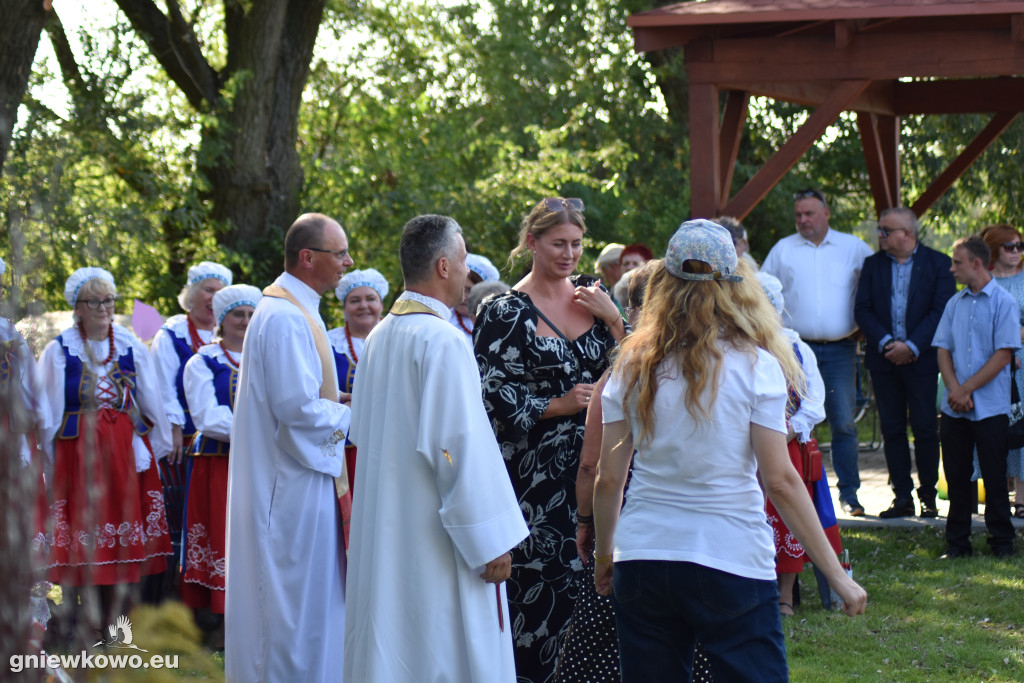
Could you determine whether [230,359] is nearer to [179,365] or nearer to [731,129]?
[179,365]

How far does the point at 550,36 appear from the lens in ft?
62.7

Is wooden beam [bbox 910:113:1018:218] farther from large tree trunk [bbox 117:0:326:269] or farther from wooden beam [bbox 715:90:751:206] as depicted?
large tree trunk [bbox 117:0:326:269]

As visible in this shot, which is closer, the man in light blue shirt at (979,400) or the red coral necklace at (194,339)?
the man in light blue shirt at (979,400)

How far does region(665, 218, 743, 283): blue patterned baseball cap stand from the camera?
303cm

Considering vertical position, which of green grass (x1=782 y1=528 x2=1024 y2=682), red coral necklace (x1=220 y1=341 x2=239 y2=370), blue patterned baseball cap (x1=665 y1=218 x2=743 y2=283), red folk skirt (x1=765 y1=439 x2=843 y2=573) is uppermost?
blue patterned baseball cap (x1=665 y1=218 x2=743 y2=283)

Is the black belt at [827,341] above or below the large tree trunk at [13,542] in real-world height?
above

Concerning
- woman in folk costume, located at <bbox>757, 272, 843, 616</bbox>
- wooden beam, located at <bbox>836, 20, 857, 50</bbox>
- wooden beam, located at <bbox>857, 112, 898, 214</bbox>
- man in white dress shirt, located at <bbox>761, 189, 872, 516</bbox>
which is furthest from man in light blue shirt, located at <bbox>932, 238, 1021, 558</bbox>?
wooden beam, located at <bbox>857, 112, 898, 214</bbox>

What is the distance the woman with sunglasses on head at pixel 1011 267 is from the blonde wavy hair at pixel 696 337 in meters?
5.50

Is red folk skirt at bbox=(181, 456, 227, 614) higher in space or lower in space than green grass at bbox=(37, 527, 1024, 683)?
higher

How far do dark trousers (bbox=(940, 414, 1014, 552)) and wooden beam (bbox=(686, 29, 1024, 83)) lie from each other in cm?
303

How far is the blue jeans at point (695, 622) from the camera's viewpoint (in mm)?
2893

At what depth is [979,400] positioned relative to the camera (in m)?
7.04

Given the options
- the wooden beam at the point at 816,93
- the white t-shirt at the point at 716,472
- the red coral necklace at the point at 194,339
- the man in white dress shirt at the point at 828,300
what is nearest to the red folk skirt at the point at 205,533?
the red coral necklace at the point at 194,339

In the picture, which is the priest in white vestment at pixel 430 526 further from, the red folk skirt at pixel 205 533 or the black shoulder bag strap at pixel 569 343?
the red folk skirt at pixel 205 533
